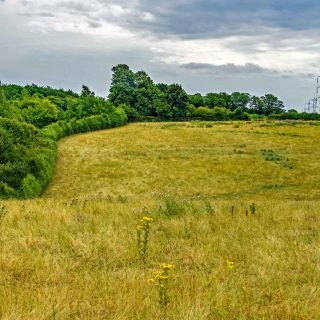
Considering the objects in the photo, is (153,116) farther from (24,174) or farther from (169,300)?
(169,300)

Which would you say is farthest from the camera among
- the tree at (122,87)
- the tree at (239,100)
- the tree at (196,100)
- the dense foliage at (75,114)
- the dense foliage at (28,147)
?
the tree at (239,100)

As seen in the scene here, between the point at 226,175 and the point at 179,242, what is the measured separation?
38.0 metres

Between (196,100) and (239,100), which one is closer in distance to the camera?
(196,100)

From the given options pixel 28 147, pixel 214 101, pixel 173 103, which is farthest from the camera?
pixel 214 101

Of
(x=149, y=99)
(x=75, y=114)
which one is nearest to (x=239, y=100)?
(x=149, y=99)

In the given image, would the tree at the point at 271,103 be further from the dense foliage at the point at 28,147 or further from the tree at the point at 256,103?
the dense foliage at the point at 28,147

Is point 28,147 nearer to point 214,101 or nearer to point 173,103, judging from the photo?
point 173,103

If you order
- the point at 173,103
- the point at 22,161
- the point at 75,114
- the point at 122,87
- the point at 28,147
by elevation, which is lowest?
the point at 22,161

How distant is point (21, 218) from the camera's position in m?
9.10

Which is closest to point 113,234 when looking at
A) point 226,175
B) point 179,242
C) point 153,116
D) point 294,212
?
point 179,242

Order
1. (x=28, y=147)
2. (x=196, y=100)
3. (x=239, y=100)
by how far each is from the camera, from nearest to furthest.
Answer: (x=28, y=147) < (x=196, y=100) < (x=239, y=100)

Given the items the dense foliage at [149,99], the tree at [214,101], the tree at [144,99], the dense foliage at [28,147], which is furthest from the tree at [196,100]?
the dense foliage at [28,147]

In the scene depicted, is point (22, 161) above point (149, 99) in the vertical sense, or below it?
below

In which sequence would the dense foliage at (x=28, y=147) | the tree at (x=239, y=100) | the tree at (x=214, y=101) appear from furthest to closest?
the tree at (x=239, y=100) → the tree at (x=214, y=101) → the dense foliage at (x=28, y=147)
